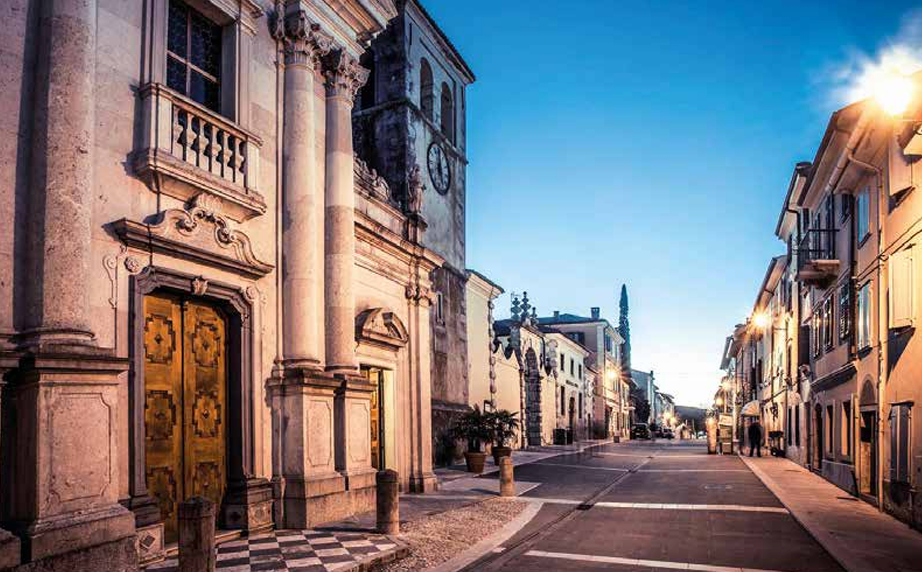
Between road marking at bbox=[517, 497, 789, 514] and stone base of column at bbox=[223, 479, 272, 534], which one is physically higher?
stone base of column at bbox=[223, 479, 272, 534]

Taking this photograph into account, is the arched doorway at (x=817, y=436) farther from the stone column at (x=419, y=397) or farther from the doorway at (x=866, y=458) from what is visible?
the stone column at (x=419, y=397)

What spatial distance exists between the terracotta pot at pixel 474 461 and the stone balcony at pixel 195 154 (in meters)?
12.9

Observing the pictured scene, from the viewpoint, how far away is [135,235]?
8.41 meters

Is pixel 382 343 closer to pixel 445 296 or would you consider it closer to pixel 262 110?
pixel 262 110

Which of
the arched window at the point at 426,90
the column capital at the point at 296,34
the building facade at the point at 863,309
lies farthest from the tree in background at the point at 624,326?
the column capital at the point at 296,34

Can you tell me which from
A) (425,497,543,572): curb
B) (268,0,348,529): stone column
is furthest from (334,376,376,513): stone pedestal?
(425,497,543,572): curb

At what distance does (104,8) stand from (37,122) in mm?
1909

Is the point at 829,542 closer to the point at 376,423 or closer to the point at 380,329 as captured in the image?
the point at 380,329

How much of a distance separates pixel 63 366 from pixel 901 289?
1282cm

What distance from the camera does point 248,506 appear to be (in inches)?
392

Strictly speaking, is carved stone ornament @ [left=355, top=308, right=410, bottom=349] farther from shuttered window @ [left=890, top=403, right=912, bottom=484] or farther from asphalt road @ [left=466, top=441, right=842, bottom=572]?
shuttered window @ [left=890, top=403, right=912, bottom=484]

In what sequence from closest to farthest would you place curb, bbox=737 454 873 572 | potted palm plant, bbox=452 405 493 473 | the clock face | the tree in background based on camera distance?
curb, bbox=737 454 873 572, potted palm plant, bbox=452 405 493 473, the clock face, the tree in background

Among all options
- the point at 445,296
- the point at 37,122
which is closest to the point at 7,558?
the point at 37,122

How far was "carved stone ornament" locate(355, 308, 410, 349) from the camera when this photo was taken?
13.8 metres
